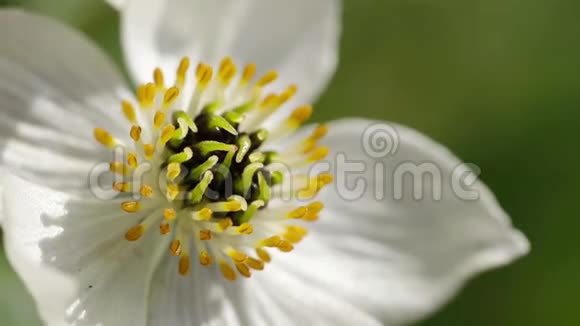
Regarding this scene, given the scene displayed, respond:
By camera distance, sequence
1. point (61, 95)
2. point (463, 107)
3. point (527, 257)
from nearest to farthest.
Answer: point (61, 95)
point (527, 257)
point (463, 107)

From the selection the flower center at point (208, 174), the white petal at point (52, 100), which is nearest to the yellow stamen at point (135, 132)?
the flower center at point (208, 174)

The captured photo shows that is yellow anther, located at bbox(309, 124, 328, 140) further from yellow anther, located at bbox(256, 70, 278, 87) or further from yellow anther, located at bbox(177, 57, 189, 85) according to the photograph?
yellow anther, located at bbox(177, 57, 189, 85)

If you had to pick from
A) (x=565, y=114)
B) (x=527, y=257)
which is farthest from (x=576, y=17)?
(x=527, y=257)

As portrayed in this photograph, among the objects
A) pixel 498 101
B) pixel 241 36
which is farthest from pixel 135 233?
pixel 498 101

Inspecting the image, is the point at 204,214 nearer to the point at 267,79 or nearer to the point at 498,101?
the point at 267,79

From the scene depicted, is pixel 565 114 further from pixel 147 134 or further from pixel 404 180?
pixel 147 134

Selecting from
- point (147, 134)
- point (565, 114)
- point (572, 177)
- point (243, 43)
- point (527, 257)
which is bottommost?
point (527, 257)
